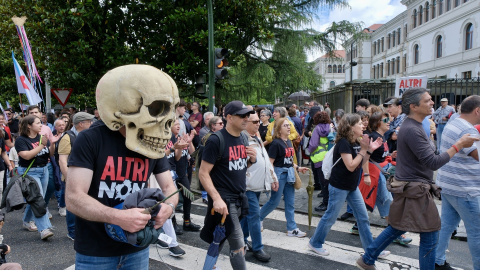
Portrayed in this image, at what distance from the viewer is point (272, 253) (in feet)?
15.6

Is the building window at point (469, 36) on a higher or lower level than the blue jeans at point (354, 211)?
higher

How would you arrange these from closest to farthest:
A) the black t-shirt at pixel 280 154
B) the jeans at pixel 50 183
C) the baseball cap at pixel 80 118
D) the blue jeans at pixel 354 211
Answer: the blue jeans at pixel 354 211 → the baseball cap at pixel 80 118 → the black t-shirt at pixel 280 154 → the jeans at pixel 50 183

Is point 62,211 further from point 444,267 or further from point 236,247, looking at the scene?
point 444,267

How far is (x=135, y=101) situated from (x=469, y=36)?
4085cm

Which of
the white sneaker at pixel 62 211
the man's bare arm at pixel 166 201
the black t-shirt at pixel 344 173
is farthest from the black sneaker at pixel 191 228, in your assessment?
the man's bare arm at pixel 166 201

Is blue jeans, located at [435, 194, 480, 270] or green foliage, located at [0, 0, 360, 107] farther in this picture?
green foliage, located at [0, 0, 360, 107]

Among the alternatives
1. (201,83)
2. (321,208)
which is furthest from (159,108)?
(201,83)

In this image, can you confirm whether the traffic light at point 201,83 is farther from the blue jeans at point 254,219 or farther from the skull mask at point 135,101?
the skull mask at point 135,101

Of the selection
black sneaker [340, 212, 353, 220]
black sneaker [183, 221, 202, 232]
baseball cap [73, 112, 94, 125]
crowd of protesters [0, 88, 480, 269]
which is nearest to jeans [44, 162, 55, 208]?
crowd of protesters [0, 88, 480, 269]

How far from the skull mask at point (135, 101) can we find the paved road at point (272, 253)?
2320 mm

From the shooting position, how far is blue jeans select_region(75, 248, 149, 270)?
210 centimetres

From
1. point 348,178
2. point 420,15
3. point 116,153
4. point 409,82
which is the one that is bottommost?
point 348,178

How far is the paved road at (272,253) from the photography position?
4391 mm

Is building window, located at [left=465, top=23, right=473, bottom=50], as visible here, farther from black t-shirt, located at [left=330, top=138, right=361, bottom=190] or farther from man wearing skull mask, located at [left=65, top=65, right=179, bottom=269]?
man wearing skull mask, located at [left=65, top=65, right=179, bottom=269]
